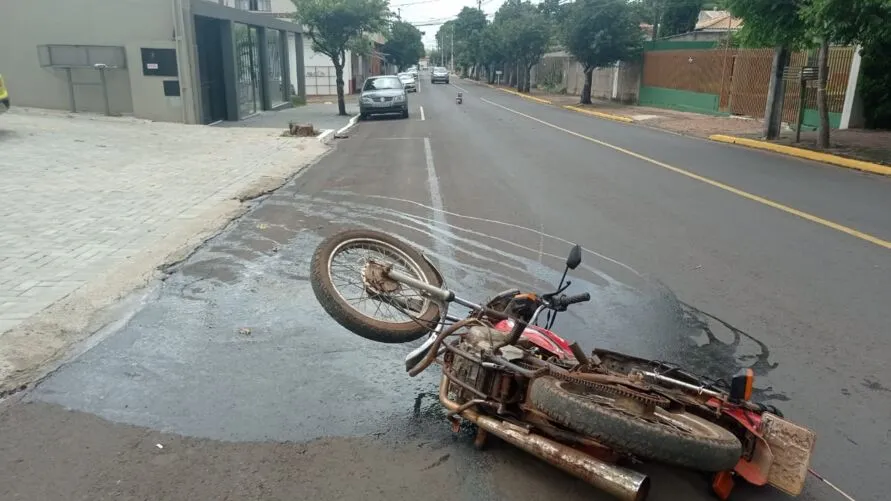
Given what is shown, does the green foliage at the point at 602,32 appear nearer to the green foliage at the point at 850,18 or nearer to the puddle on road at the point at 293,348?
the green foliage at the point at 850,18

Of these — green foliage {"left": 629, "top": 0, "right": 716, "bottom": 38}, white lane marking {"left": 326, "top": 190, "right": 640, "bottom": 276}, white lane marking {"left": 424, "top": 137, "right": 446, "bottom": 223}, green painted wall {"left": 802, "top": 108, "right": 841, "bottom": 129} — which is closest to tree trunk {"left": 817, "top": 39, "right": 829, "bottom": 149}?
green painted wall {"left": 802, "top": 108, "right": 841, "bottom": 129}

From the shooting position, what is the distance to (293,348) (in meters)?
4.71

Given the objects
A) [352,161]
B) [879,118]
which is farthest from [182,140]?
[879,118]

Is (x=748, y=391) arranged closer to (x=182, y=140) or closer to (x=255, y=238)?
(x=255, y=238)

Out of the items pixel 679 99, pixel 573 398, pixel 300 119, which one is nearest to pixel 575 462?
pixel 573 398

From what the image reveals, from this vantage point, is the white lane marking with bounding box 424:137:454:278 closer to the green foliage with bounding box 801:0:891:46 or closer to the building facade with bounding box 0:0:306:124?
the green foliage with bounding box 801:0:891:46

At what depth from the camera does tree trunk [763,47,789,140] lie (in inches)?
725

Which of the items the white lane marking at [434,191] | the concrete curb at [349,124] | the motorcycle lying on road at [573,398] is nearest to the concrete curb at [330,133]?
the concrete curb at [349,124]

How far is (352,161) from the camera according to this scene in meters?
14.5

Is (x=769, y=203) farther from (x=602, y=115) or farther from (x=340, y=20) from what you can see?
(x=340, y=20)

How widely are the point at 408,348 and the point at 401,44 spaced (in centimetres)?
8171

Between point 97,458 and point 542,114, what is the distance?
2658cm

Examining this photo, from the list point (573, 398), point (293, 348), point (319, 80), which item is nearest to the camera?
point (573, 398)

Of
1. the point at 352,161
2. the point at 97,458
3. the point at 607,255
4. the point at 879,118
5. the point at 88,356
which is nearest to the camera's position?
the point at 97,458
